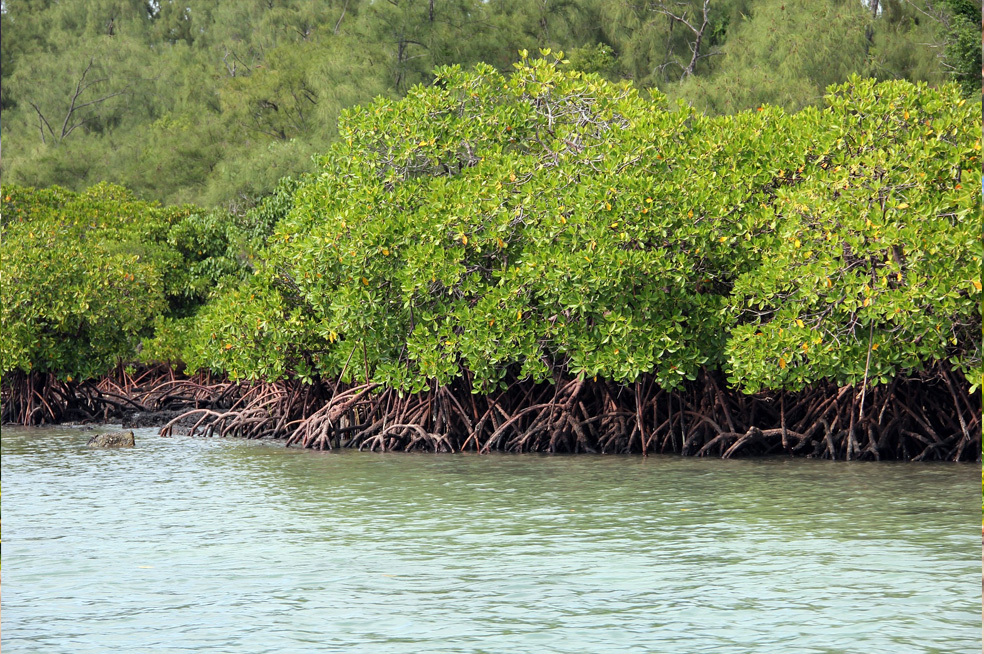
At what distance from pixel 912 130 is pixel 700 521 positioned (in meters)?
5.24

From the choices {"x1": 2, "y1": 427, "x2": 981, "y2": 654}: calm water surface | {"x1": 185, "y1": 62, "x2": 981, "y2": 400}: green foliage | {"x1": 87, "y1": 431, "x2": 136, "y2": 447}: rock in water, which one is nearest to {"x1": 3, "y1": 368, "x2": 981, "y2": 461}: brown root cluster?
{"x1": 185, "y1": 62, "x2": 981, "y2": 400}: green foliage

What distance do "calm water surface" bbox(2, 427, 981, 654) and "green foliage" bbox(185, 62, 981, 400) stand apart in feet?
4.15

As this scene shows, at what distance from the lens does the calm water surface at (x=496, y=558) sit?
687 centimetres

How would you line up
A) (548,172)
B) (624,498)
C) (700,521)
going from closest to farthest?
1. (700,521)
2. (624,498)
3. (548,172)

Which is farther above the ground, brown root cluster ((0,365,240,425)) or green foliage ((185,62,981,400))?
green foliage ((185,62,981,400))

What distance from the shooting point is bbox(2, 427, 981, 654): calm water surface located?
271 inches

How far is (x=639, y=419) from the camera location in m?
14.9

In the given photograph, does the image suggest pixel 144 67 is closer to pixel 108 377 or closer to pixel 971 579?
pixel 108 377

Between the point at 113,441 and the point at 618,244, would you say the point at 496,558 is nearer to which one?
the point at 618,244

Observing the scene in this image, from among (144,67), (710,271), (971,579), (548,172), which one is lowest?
(971,579)

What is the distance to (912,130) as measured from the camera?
44.2 ft

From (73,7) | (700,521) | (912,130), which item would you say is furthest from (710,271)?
(73,7)

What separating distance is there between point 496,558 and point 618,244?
5744 mm

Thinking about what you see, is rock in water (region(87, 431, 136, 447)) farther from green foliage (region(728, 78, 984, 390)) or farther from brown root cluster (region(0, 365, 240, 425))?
green foliage (region(728, 78, 984, 390))
